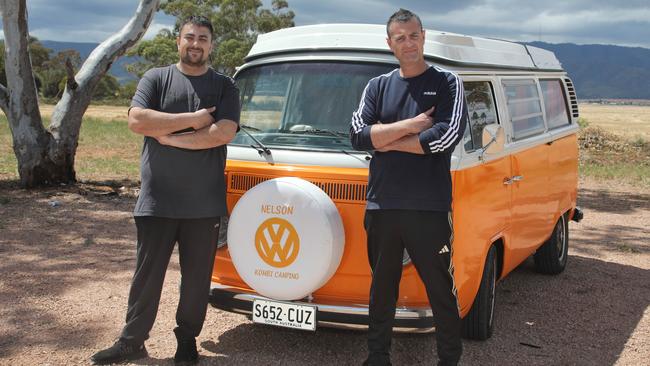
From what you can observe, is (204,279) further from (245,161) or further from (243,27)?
(243,27)

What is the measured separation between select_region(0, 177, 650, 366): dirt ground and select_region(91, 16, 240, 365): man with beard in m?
0.36

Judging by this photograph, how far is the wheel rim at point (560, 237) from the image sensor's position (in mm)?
7168

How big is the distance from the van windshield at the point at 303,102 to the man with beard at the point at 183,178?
535 millimetres

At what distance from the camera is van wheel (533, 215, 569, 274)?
7.00 meters

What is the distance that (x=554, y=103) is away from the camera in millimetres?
7062

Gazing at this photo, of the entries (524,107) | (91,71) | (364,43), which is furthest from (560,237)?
(91,71)

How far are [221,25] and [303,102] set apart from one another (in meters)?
47.4

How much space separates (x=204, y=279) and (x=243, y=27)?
48.3m

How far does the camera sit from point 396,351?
15.7 ft

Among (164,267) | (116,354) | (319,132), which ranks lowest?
(116,354)

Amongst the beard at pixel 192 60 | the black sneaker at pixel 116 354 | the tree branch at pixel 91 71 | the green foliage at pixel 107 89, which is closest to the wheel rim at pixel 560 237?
the beard at pixel 192 60

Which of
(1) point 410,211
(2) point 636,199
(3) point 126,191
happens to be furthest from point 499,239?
(2) point 636,199

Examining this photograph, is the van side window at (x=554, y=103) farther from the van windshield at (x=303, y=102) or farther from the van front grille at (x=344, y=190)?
the van front grille at (x=344, y=190)

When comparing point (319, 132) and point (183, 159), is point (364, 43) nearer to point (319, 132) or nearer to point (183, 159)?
point (319, 132)
